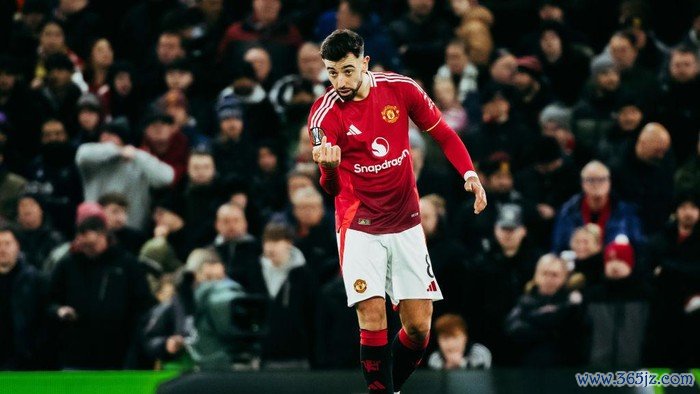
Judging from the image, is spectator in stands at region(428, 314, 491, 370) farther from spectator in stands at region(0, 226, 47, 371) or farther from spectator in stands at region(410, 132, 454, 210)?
spectator in stands at region(0, 226, 47, 371)

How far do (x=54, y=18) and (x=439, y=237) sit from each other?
21.5ft

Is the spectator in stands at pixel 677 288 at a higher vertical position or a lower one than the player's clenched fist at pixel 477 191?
lower

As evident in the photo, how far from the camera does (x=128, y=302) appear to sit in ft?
39.6

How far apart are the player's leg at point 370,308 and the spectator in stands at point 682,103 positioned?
5339 mm

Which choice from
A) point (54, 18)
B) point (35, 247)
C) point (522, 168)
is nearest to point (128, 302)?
point (35, 247)

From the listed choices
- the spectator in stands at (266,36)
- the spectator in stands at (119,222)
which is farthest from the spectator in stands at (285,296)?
the spectator in stands at (266,36)

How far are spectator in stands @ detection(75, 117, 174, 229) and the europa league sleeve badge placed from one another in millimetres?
5378

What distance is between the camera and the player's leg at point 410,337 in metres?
9.07

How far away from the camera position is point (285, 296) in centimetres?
1169

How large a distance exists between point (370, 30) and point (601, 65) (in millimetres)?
2165

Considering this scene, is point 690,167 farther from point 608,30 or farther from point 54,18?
point 54,18

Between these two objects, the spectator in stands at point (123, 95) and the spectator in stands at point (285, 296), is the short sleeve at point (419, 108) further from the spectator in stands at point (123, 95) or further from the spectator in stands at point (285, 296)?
the spectator in stands at point (123, 95)

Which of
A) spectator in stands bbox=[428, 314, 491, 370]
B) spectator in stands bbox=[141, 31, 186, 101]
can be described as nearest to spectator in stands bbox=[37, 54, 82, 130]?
spectator in stands bbox=[141, 31, 186, 101]

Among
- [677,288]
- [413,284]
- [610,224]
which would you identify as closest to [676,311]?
[677,288]
